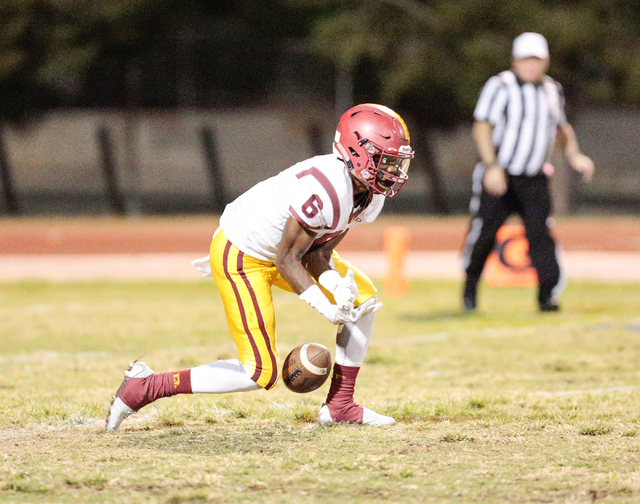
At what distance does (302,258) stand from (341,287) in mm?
395

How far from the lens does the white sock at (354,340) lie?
13.3ft

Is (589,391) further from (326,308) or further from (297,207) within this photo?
(297,207)

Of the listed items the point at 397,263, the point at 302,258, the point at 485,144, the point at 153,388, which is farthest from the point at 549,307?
the point at 153,388

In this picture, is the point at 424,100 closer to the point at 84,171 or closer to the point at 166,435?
the point at 84,171

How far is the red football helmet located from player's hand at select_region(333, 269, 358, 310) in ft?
1.37

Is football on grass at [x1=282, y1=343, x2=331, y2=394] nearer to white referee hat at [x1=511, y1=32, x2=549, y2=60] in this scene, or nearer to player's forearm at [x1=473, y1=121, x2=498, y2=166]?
player's forearm at [x1=473, y1=121, x2=498, y2=166]

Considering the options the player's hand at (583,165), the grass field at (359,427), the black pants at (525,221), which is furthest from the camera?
the black pants at (525,221)

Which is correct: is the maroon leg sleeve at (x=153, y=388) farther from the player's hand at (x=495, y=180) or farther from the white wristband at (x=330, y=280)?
the player's hand at (x=495, y=180)

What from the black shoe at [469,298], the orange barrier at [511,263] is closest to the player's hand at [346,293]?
the black shoe at [469,298]

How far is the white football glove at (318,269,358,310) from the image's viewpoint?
143 inches

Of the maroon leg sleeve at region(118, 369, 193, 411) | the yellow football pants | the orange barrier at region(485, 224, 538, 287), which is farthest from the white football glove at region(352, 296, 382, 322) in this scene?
the orange barrier at region(485, 224, 538, 287)

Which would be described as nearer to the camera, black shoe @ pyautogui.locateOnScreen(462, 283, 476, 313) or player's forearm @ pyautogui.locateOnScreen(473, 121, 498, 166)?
player's forearm @ pyautogui.locateOnScreen(473, 121, 498, 166)

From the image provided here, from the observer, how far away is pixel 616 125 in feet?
63.1

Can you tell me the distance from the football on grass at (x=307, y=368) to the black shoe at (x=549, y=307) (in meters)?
4.28
